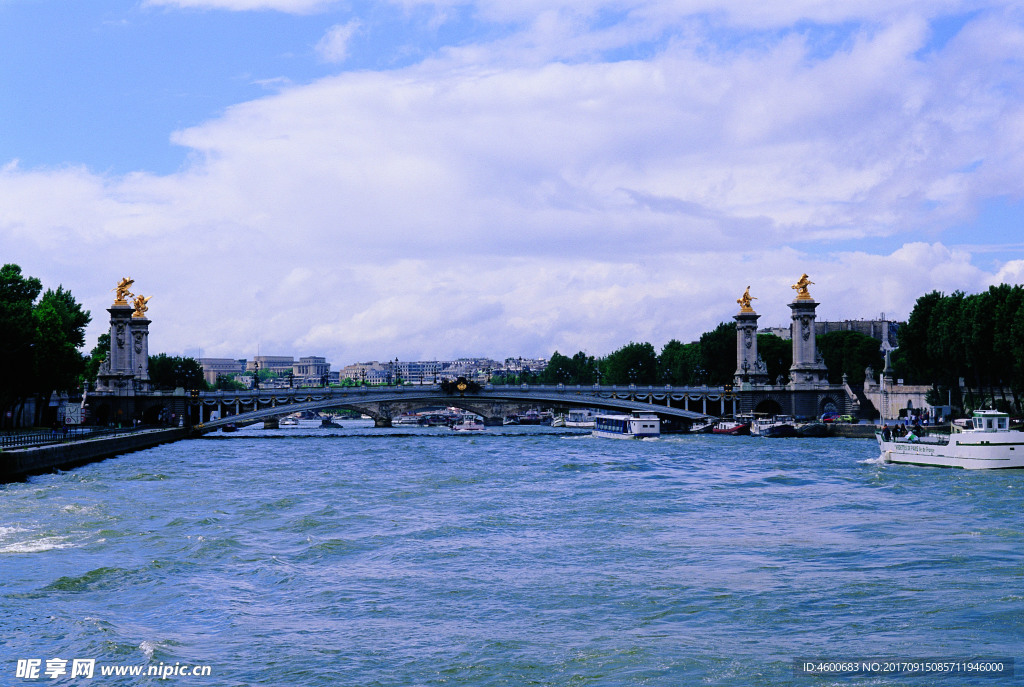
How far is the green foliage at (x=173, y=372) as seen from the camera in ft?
405

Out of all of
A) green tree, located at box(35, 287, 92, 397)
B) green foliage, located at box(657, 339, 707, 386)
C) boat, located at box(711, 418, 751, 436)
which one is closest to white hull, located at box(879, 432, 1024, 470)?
boat, located at box(711, 418, 751, 436)

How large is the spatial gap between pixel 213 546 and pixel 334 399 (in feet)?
226

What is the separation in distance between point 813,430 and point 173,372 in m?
77.4

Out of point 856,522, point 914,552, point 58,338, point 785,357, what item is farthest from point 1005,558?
point 785,357

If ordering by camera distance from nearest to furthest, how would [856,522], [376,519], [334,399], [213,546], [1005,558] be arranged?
1. [1005,558]
2. [213,546]
3. [856,522]
4. [376,519]
5. [334,399]

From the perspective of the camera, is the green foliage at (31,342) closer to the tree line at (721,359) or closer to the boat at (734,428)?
the boat at (734,428)

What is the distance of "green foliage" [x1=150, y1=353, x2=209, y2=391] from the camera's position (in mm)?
123312

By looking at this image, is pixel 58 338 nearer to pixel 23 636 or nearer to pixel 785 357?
pixel 23 636

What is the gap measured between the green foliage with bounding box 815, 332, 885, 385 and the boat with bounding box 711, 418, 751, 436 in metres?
31.6

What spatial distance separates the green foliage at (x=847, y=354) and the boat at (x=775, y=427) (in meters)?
31.3

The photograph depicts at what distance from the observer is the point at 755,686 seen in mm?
14516

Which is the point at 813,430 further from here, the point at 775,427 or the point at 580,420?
the point at 580,420

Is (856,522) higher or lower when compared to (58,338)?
lower

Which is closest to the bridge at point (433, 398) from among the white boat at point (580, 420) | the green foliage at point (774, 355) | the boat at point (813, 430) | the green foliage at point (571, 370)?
the boat at point (813, 430)
